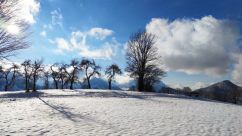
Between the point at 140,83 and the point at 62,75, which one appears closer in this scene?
the point at 140,83

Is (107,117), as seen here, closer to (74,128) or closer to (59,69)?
(74,128)

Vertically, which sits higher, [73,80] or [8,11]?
[8,11]

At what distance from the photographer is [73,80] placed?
244 ft

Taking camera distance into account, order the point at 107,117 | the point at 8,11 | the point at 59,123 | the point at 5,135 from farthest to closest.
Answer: the point at 8,11 < the point at 107,117 < the point at 59,123 < the point at 5,135

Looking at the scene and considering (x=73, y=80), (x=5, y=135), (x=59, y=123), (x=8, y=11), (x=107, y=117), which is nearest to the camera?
(x=5, y=135)

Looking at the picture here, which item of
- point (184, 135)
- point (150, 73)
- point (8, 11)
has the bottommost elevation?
point (184, 135)

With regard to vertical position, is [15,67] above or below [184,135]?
above

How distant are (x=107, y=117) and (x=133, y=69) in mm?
38440

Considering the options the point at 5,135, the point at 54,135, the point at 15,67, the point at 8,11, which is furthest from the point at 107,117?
the point at 15,67

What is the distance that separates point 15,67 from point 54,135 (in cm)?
6881

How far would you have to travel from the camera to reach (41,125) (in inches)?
597

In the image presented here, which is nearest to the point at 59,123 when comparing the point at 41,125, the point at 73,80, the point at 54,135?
the point at 41,125

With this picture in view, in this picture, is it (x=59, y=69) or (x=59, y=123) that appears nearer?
(x=59, y=123)

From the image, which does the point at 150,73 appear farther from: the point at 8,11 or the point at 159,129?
the point at 159,129
